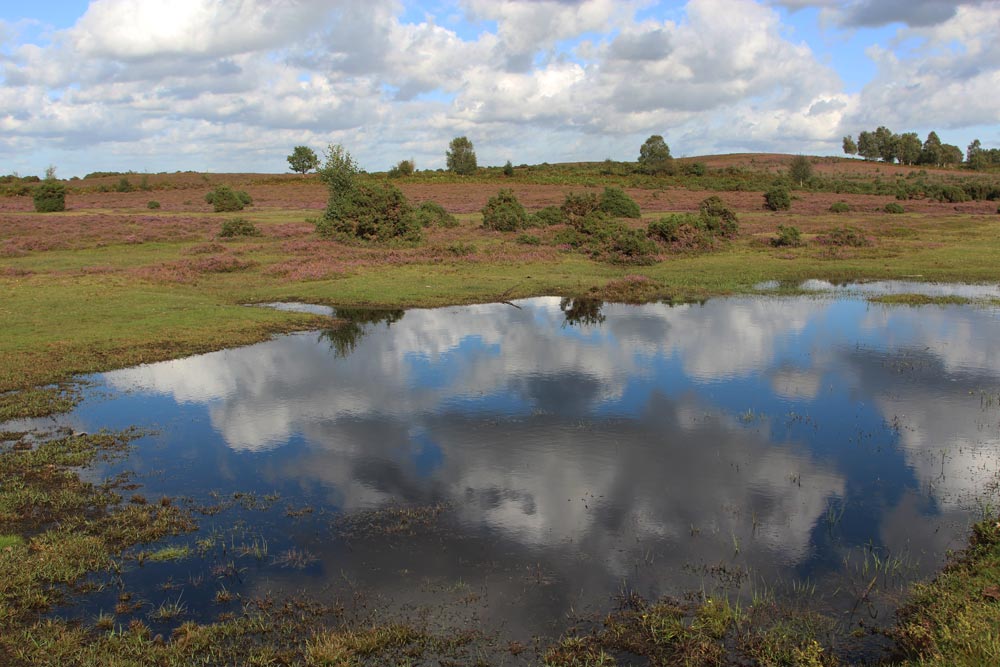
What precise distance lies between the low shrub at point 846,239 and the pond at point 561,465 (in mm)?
23196

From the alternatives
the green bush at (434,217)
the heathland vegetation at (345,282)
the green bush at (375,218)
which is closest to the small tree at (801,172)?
the heathland vegetation at (345,282)

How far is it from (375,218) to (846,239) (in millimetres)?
30645

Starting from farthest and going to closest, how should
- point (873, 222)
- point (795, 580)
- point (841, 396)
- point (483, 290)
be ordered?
point (873, 222), point (483, 290), point (841, 396), point (795, 580)

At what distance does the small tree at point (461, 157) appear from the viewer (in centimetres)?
12888

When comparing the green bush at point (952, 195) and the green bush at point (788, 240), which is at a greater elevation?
the green bush at point (952, 195)

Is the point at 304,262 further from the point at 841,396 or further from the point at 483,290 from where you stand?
the point at 841,396

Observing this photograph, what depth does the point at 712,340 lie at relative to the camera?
2369 cm

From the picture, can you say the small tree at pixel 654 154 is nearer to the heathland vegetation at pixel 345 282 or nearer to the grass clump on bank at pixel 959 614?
the heathland vegetation at pixel 345 282

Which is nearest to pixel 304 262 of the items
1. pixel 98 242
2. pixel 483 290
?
pixel 483 290

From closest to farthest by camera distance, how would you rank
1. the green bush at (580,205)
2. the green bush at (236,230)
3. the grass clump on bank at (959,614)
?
the grass clump on bank at (959,614) → the green bush at (580,205) → the green bush at (236,230)

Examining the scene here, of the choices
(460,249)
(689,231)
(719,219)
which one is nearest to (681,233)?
(689,231)

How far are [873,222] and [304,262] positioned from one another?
151 ft

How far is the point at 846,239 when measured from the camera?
46656 mm

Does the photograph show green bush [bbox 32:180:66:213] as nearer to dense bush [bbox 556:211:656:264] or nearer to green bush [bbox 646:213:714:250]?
dense bush [bbox 556:211:656:264]
